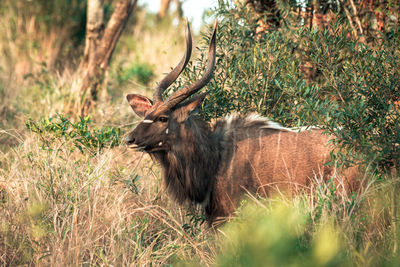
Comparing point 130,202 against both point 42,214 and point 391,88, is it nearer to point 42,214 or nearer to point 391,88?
point 42,214

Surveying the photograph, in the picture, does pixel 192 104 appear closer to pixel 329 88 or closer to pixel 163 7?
pixel 329 88

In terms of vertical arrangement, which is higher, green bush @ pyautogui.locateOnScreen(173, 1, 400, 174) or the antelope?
green bush @ pyautogui.locateOnScreen(173, 1, 400, 174)

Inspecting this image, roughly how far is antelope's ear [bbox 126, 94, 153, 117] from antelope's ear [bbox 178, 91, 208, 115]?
1.78 ft

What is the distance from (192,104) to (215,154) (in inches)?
20.5

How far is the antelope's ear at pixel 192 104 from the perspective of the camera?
4.16 metres

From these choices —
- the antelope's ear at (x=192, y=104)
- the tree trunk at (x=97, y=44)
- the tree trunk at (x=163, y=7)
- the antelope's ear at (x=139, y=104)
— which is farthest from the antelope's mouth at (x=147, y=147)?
the tree trunk at (x=163, y=7)

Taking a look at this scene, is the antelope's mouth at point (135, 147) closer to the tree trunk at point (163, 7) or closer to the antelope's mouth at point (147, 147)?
the antelope's mouth at point (147, 147)

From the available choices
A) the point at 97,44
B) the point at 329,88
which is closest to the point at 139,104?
the point at 329,88

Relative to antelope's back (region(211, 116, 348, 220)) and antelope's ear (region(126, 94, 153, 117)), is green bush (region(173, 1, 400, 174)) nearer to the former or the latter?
antelope's back (region(211, 116, 348, 220))

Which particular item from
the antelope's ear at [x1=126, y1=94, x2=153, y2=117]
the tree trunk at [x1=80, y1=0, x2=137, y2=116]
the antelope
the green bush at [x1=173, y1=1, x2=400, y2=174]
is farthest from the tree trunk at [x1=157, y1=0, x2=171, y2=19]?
the antelope

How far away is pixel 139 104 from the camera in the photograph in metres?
4.69

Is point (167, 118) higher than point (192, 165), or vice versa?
point (167, 118)

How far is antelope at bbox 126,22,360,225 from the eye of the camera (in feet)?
13.6

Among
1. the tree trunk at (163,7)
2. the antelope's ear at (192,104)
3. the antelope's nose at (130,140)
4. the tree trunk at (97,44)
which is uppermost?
the tree trunk at (163,7)
